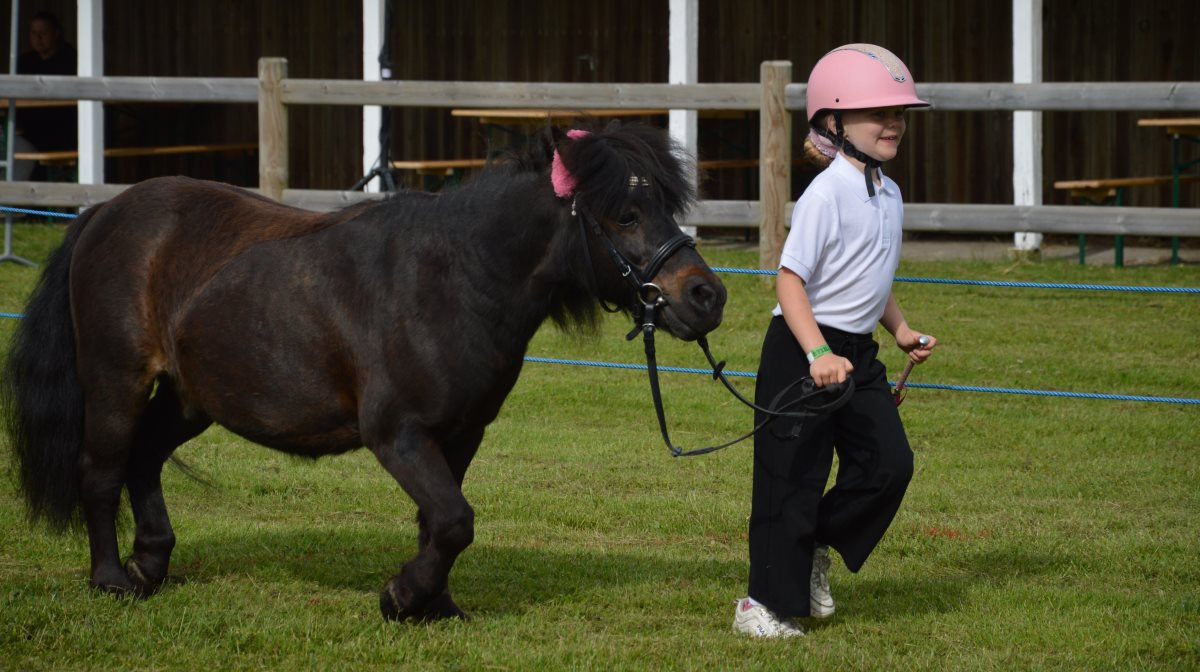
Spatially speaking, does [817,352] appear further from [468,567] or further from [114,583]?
[114,583]

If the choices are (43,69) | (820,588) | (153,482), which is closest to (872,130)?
(820,588)

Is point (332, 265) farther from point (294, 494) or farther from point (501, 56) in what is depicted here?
point (501, 56)

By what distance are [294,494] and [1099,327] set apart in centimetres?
636

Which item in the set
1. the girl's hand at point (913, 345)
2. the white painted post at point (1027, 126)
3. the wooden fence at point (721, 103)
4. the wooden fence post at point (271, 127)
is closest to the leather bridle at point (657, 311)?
the girl's hand at point (913, 345)

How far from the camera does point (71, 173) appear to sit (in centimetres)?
1627

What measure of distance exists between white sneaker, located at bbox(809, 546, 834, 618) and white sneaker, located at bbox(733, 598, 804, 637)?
0.14 meters

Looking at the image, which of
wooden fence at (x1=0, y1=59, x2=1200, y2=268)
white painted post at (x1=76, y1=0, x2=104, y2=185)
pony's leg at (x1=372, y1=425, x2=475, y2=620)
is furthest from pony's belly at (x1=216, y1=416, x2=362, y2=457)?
white painted post at (x1=76, y1=0, x2=104, y2=185)

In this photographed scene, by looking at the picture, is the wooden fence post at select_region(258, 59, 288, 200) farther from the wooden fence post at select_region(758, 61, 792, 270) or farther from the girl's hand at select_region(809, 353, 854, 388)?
the girl's hand at select_region(809, 353, 854, 388)

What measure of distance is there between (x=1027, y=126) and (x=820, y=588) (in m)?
8.95

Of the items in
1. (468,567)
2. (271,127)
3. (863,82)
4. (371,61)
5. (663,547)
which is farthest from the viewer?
(371,61)

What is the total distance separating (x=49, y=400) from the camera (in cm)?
546

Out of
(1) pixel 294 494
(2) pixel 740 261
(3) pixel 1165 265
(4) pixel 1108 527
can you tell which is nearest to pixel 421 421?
(1) pixel 294 494

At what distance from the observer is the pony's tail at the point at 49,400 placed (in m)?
5.44

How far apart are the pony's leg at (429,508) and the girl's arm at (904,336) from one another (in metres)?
1.49
